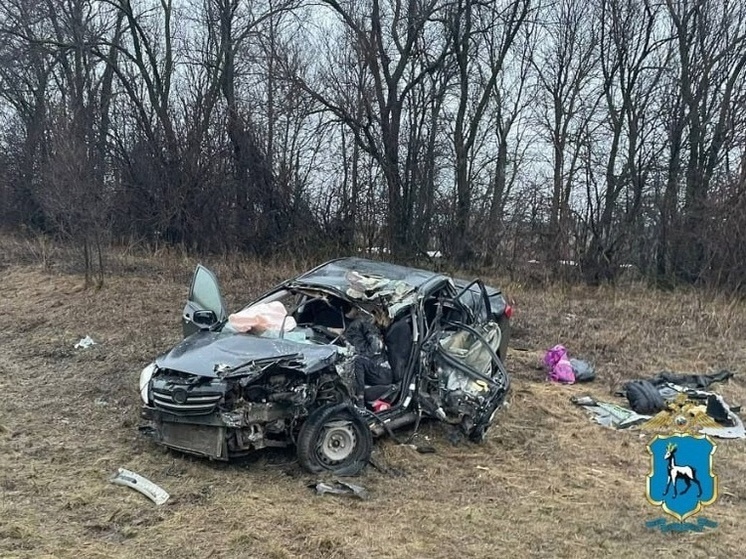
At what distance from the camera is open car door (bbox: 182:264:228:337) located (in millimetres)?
6461

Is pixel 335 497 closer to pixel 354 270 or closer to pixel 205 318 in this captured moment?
pixel 205 318

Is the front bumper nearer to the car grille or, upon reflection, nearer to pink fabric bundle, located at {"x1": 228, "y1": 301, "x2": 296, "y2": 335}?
the car grille

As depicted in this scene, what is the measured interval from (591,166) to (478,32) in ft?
14.6

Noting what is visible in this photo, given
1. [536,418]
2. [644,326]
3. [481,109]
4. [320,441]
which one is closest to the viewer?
[320,441]

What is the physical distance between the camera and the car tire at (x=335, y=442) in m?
5.24

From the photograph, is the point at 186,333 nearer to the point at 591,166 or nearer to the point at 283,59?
the point at 283,59

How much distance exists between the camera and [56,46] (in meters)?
18.7

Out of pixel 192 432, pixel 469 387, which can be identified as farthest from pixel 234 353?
pixel 469 387

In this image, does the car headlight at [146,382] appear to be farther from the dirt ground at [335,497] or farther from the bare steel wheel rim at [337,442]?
the bare steel wheel rim at [337,442]

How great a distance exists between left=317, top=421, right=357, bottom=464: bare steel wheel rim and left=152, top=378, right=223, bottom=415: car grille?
33.8 inches

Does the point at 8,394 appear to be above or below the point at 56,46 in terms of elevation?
below

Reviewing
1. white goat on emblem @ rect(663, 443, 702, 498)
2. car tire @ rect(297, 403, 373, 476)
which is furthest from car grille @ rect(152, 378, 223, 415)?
white goat on emblem @ rect(663, 443, 702, 498)

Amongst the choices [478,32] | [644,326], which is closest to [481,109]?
[478,32]

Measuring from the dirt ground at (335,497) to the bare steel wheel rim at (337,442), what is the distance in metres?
0.21
